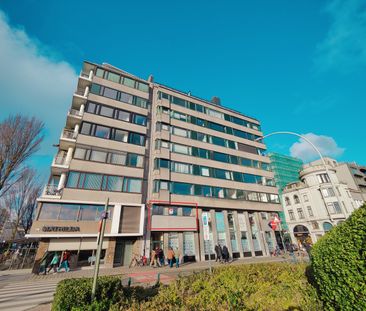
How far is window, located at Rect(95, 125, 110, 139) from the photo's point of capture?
22772 mm

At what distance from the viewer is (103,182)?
2094 cm

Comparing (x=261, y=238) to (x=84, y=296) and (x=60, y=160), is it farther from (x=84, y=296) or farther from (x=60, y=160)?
(x=60, y=160)

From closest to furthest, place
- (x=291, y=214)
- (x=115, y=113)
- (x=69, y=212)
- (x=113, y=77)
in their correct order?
(x=69, y=212), (x=115, y=113), (x=113, y=77), (x=291, y=214)

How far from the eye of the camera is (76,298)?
5.39 metres

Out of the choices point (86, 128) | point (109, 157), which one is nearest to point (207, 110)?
point (109, 157)

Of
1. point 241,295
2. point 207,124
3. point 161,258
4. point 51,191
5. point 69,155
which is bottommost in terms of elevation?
point 241,295

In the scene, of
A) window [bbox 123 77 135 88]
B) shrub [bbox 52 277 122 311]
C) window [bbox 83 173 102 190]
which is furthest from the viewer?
window [bbox 123 77 135 88]

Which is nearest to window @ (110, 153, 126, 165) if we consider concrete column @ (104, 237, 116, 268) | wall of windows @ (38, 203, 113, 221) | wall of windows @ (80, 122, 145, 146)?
wall of windows @ (80, 122, 145, 146)

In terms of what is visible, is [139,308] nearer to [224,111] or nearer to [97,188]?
[97,188]

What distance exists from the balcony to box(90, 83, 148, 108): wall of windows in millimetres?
12522

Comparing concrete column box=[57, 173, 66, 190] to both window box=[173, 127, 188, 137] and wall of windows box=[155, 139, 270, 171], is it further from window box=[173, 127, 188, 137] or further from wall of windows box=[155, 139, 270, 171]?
window box=[173, 127, 188, 137]

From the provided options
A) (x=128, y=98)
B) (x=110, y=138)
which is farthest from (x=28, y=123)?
(x=128, y=98)

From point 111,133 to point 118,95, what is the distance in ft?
20.1

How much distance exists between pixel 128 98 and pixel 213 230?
2176 centimetres
